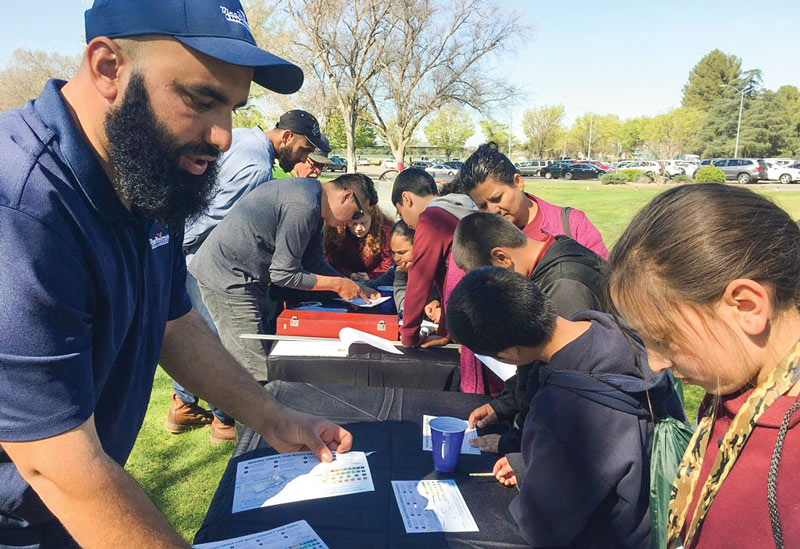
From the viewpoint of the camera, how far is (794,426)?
859 millimetres

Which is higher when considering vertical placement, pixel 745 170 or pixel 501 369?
pixel 745 170

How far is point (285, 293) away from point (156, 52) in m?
3.09

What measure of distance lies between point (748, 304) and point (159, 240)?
1242mm

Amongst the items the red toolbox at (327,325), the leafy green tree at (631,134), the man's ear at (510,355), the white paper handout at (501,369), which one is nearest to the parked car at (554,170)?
the leafy green tree at (631,134)

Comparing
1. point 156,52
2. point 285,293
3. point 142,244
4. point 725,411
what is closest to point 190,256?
point 285,293

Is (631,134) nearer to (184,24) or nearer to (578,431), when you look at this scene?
(578,431)

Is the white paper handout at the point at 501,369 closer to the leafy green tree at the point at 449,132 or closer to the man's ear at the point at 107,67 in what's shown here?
the man's ear at the point at 107,67

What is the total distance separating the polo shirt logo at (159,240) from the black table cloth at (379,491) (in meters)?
0.75

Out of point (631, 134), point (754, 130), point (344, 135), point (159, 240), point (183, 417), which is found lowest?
point (183, 417)

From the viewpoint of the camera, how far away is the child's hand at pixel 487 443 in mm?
1843

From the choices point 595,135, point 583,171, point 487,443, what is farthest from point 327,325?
point 595,135

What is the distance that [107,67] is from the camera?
101 centimetres

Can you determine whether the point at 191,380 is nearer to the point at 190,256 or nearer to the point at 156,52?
the point at 156,52

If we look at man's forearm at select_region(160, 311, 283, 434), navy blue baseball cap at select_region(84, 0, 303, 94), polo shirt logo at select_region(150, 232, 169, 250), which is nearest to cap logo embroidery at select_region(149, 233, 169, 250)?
polo shirt logo at select_region(150, 232, 169, 250)
